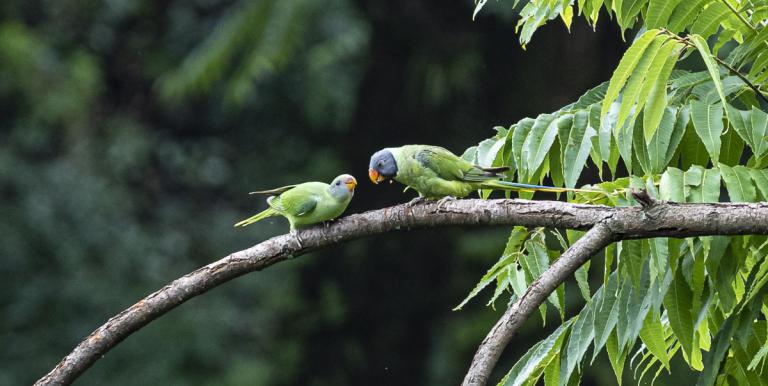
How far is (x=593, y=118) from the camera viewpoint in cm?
345

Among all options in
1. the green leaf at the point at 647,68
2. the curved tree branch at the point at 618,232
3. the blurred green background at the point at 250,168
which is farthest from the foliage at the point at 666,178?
the blurred green background at the point at 250,168

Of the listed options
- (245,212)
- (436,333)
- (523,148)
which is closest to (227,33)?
(245,212)

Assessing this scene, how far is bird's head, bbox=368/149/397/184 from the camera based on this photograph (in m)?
4.08

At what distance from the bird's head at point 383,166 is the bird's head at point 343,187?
0.15 meters

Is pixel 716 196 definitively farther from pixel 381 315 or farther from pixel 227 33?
pixel 381 315

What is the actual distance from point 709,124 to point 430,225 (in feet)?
2.97

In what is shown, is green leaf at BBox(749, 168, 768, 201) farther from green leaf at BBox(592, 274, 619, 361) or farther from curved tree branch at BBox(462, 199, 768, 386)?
green leaf at BBox(592, 274, 619, 361)

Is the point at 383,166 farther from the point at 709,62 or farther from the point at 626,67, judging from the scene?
the point at 709,62

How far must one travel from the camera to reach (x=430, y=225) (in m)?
3.26

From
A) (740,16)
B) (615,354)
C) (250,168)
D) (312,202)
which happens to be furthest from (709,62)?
(250,168)

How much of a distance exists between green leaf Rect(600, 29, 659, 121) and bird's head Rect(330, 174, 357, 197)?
1242 millimetres

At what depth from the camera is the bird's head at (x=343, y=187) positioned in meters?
3.86

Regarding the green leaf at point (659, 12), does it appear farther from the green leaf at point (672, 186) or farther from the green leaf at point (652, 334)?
the green leaf at point (652, 334)

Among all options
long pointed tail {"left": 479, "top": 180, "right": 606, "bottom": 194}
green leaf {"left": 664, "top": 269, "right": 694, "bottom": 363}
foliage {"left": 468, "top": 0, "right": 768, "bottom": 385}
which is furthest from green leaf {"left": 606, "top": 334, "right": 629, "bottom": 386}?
long pointed tail {"left": 479, "top": 180, "right": 606, "bottom": 194}
